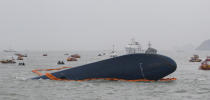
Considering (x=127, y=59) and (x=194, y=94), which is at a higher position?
(x=127, y=59)

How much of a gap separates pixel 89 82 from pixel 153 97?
753cm

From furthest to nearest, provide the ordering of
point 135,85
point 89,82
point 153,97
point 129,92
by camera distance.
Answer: point 89,82
point 135,85
point 129,92
point 153,97

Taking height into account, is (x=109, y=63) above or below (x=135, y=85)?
above

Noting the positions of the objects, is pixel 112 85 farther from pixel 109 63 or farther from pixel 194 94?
pixel 194 94

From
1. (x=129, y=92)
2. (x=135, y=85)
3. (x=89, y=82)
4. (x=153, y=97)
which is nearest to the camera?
(x=153, y=97)

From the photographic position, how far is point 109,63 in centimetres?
2289

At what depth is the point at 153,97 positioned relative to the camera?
59.1 ft

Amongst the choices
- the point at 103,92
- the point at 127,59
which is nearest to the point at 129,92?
the point at 103,92

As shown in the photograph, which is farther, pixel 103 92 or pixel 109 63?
pixel 109 63

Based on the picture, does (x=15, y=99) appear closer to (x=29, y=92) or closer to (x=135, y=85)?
(x=29, y=92)

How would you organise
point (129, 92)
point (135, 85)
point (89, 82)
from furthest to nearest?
1. point (89, 82)
2. point (135, 85)
3. point (129, 92)

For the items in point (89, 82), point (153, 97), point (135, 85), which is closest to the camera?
point (153, 97)

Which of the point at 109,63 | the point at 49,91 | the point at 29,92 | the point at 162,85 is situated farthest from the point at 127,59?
the point at 29,92

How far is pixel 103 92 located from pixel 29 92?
18.9 ft
